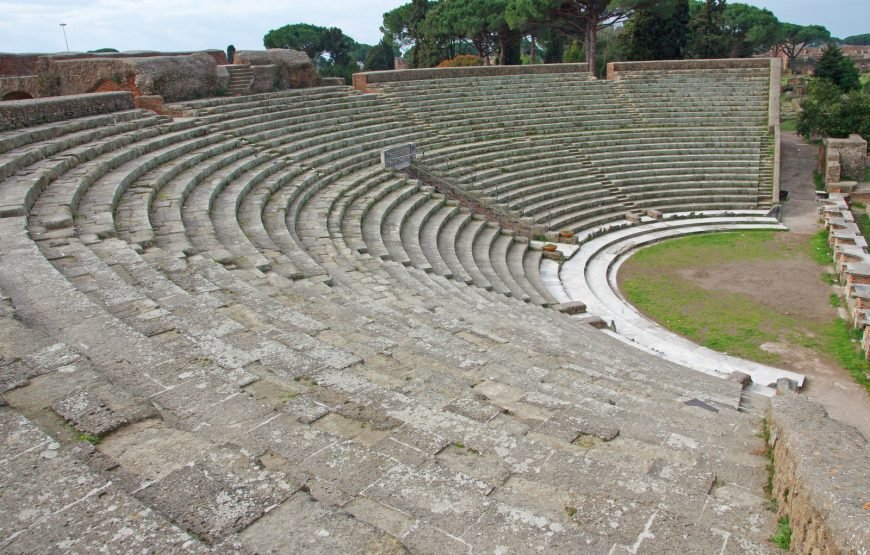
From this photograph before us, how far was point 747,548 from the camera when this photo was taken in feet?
9.27

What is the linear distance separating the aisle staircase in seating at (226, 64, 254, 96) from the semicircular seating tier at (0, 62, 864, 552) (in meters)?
7.19

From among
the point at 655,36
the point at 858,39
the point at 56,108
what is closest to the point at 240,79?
the point at 56,108

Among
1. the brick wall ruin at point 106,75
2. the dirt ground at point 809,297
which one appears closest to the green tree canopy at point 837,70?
the dirt ground at point 809,297

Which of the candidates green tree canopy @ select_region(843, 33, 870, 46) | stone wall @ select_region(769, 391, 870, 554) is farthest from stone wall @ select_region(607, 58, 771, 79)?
green tree canopy @ select_region(843, 33, 870, 46)

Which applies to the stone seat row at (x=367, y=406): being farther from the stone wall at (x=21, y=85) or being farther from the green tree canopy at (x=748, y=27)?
the green tree canopy at (x=748, y=27)

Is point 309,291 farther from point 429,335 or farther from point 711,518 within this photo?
point 711,518

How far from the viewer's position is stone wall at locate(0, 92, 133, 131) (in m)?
11.0

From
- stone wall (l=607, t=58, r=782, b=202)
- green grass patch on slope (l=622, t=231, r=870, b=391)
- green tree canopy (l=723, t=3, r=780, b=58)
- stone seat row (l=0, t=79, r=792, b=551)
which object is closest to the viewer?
stone seat row (l=0, t=79, r=792, b=551)

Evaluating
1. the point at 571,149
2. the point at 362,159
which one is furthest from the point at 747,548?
the point at 571,149

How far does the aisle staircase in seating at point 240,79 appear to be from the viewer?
18812 millimetres

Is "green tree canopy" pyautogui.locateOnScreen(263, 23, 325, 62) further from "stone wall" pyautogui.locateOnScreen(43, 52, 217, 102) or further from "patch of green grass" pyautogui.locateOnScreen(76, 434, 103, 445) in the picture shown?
"patch of green grass" pyautogui.locateOnScreen(76, 434, 103, 445)

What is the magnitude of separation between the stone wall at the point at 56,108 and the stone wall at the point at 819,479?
12.7 m

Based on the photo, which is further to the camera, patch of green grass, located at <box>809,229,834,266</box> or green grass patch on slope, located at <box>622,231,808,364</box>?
patch of green grass, located at <box>809,229,834,266</box>

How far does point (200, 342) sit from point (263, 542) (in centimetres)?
265
